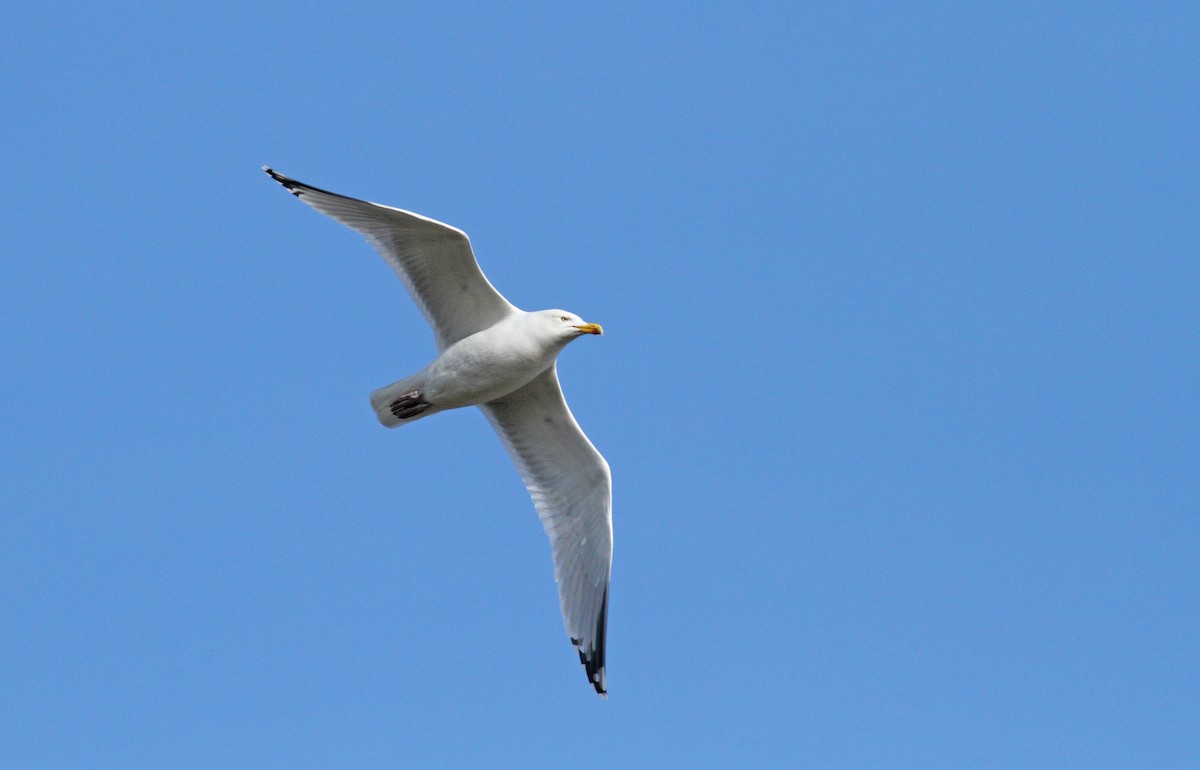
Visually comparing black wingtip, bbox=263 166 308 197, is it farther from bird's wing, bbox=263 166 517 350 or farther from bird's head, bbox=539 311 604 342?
bird's head, bbox=539 311 604 342

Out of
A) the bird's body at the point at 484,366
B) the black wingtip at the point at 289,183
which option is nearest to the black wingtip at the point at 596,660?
the bird's body at the point at 484,366

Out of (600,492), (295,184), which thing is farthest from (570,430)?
(295,184)

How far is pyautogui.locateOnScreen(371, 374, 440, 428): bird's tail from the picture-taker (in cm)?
1123

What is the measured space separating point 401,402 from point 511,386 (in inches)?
34.6

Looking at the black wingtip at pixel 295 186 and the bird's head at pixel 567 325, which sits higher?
the black wingtip at pixel 295 186

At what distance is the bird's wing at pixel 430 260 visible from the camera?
1074 cm

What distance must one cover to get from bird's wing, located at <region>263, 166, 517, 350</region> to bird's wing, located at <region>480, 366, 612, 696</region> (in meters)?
0.81

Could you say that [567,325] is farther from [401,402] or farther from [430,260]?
[401,402]

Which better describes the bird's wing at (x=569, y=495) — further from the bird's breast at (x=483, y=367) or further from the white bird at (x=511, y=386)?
the bird's breast at (x=483, y=367)

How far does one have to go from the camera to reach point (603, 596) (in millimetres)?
11836

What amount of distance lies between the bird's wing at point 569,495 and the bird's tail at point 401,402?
887mm

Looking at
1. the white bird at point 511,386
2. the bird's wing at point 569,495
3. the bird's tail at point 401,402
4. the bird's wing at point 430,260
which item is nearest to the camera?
the bird's wing at point 430,260

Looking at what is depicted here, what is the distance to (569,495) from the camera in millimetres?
11984

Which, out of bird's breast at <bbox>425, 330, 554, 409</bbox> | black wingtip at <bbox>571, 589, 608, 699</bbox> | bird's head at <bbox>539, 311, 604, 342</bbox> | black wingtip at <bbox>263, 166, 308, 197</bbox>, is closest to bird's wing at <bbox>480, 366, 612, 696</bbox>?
black wingtip at <bbox>571, 589, 608, 699</bbox>
